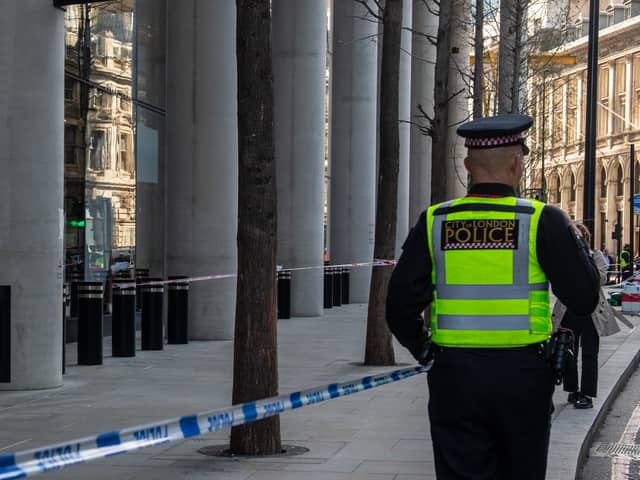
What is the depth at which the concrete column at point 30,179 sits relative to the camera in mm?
12766

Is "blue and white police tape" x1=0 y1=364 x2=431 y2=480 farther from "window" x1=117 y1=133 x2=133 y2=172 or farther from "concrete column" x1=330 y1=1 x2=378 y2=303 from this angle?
"concrete column" x1=330 y1=1 x2=378 y2=303

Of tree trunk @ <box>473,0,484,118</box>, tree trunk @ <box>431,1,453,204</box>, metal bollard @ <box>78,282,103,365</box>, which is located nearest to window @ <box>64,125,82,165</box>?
metal bollard @ <box>78,282,103,365</box>

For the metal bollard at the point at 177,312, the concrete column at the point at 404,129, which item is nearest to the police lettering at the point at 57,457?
the metal bollard at the point at 177,312

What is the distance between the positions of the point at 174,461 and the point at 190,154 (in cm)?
1166

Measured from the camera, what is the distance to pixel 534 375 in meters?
4.91

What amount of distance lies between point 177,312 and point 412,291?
48.6 feet

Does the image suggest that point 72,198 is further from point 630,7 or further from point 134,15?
point 630,7

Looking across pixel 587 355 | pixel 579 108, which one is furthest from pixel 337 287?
pixel 579 108

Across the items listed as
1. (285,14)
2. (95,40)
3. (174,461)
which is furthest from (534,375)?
(285,14)

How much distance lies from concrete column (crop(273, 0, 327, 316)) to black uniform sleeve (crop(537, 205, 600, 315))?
2150 cm

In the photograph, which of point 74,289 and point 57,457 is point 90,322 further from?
point 57,457

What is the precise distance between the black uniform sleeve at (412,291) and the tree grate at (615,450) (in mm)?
5613

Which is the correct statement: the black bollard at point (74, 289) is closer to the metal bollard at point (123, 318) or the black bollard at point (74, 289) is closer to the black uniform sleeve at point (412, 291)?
the metal bollard at point (123, 318)

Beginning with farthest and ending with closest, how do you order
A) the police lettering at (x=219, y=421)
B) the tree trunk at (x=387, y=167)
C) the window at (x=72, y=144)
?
1. the window at (x=72, y=144)
2. the tree trunk at (x=387, y=167)
3. the police lettering at (x=219, y=421)
